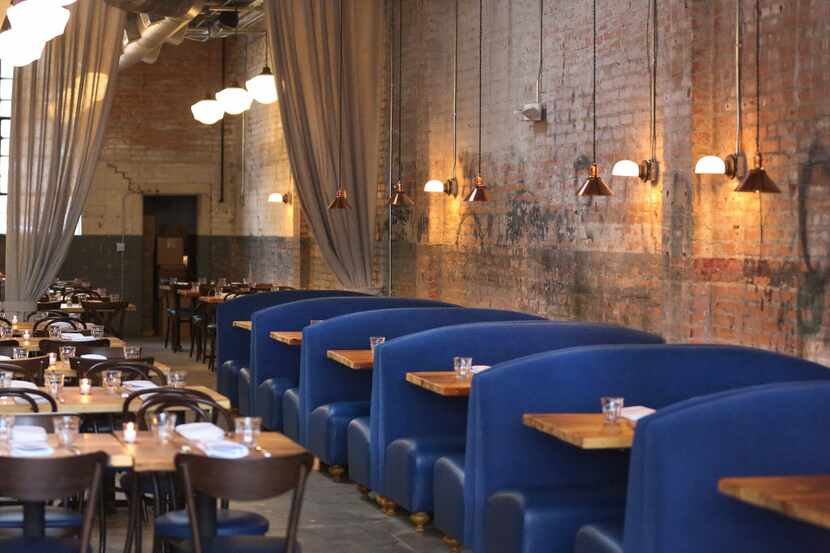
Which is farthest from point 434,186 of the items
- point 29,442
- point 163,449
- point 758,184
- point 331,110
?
point 29,442

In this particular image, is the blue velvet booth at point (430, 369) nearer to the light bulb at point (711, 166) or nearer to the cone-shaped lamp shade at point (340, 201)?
the light bulb at point (711, 166)

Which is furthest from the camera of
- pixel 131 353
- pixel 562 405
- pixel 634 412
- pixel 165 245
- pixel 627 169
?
pixel 165 245

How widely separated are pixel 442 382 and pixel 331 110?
21.5 feet

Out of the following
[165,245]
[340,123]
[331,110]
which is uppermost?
[331,110]

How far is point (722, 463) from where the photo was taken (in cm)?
423

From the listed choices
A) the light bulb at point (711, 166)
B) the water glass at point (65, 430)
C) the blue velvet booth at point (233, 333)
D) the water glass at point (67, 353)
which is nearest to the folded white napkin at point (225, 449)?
the water glass at point (65, 430)

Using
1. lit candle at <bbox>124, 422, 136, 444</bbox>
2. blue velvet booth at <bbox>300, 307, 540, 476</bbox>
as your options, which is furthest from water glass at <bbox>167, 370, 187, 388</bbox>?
blue velvet booth at <bbox>300, 307, 540, 476</bbox>

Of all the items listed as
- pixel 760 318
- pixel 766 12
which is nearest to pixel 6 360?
pixel 760 318

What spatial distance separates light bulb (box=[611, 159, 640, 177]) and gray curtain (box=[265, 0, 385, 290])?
12.7ft

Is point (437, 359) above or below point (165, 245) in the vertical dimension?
below

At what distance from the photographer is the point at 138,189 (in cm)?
2011

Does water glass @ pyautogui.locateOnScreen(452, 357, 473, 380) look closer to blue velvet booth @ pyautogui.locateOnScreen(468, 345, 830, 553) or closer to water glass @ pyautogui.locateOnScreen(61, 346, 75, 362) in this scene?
blue velvet booth @ pyautogui.locateOnScreen(468, 345, 830, 553)

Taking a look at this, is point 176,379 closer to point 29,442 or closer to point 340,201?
point 29,442

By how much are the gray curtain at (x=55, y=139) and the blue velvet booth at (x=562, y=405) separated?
7.05m
